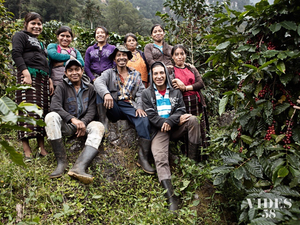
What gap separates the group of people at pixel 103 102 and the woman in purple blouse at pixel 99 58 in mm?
465

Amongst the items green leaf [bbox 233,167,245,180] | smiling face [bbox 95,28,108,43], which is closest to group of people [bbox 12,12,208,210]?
smiling face [bbox 95,28,108,43]

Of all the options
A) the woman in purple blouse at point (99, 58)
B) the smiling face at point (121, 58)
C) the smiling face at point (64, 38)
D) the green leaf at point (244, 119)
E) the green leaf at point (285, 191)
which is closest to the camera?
the green leaf at point (285, 191)

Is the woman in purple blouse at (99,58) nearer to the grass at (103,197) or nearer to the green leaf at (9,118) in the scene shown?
the grass at (103,197)

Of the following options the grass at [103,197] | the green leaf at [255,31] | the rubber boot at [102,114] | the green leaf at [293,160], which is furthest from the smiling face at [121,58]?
the green leaf at [293,160]

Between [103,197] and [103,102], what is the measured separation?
4.83 feet

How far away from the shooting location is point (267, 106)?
1.88 metres

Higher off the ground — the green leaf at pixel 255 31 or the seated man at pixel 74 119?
the green leaf at pixel 255 31

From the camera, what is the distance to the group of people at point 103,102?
3234mm

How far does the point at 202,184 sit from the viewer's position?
3258 millimetres

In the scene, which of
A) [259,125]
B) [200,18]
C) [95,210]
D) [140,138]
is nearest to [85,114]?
[140,138]

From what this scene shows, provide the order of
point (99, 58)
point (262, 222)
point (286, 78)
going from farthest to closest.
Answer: point (99, 58) → point (286, 78) → point (262, 222)

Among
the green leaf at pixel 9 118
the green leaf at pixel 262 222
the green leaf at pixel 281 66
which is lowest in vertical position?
the green leaf at pixel 262 222

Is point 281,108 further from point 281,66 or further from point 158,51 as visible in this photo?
point 158,51

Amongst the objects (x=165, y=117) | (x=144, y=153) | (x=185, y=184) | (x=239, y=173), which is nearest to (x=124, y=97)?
(x=165, y=117)
